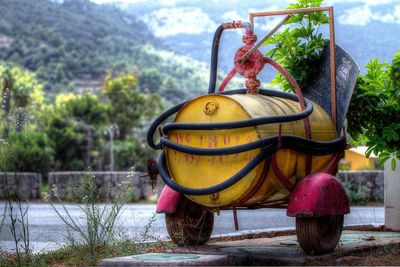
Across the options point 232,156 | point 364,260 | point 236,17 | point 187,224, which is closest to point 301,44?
point 187,224

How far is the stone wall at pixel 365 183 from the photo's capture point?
18.4m

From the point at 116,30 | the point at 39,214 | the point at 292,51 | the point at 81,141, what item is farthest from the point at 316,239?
the point at 116,30

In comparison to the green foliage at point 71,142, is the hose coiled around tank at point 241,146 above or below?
above

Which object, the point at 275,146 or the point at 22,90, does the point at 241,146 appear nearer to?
the point at 275,146

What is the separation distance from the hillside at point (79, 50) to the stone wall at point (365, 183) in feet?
211

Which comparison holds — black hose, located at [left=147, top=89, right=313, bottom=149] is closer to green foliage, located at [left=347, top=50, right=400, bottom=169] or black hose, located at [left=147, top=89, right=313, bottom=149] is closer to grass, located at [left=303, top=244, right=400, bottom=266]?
green foliage, located at [left=347, top=50, right=400, bottom=169]

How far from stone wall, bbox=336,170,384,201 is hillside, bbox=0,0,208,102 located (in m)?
64.3

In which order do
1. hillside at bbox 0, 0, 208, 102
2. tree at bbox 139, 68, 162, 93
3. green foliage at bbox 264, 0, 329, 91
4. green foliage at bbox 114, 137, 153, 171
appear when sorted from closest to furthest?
green foliage at bbox 264, 0, 329, 91 < green foliage at bbox 114, 137, 153, 171 < hillside at bbox 0, 0, 208, 102 < tree at bbox 139, 68, 162, 93

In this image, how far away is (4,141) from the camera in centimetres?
669

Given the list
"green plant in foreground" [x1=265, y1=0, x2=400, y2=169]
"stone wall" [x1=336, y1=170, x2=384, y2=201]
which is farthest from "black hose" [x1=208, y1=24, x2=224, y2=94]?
"stone wall" [x1=336, y1=170, x2=384, y2=201]

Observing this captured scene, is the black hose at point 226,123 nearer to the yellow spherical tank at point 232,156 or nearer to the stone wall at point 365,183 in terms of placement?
the yellow spherical tank at point 232,156

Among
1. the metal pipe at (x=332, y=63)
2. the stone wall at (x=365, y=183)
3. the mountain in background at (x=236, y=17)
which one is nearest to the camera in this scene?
the metal pipe at (x=332, y=63)

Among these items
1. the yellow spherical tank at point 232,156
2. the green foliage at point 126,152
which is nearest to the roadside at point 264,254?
the yellow spherical tank at point 232,156

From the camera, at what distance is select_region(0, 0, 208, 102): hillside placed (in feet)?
285
